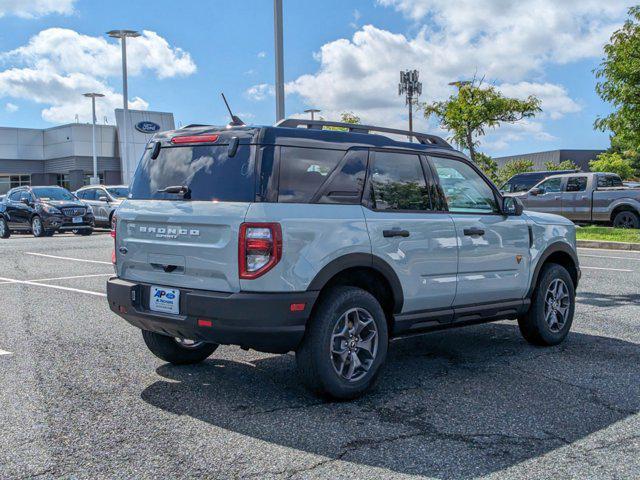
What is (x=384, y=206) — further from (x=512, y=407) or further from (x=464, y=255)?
(x=512, y=407)

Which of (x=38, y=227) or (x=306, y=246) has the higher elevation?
(x=306, y=246)

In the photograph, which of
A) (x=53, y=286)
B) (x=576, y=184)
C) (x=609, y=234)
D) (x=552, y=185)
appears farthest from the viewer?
(x=552, y=185)

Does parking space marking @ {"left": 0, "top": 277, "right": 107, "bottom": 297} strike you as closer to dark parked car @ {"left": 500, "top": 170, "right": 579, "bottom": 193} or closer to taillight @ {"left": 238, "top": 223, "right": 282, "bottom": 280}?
taillight @ {"left": 238, "top": 223, "right": 282, "bottom": 280}

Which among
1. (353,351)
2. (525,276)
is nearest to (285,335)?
(353,351)

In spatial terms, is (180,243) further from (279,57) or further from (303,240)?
(279,57)

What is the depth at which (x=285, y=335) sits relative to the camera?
4734 mm

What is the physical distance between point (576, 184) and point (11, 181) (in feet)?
159

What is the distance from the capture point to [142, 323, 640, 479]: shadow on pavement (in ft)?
13.7

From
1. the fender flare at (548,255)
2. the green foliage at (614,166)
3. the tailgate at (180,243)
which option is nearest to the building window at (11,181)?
the green foliage at (614,166)

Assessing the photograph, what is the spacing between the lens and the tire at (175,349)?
19.7ft

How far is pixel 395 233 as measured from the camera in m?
5.38

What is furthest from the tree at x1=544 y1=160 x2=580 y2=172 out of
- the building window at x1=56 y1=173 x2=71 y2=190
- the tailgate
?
the tailgate

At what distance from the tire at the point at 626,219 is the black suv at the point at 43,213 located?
16.3m

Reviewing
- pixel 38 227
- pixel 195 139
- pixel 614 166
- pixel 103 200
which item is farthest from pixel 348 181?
pixel 614 166
